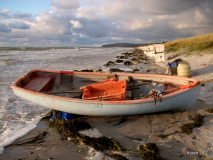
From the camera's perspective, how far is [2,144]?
4.27 meters

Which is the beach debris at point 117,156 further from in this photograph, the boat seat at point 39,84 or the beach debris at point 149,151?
the boat seat at point 39,84

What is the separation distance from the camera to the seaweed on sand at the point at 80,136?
13.1ft

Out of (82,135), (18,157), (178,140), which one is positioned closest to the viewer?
(18,157)

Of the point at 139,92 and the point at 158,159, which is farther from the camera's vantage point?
the point at 139,92

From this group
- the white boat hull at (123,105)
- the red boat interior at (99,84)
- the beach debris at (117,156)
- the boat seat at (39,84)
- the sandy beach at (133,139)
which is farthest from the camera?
the boat seat at (39,84)

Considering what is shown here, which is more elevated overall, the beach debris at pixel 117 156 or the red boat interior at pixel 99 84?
the red boat interior at pixel 99 84

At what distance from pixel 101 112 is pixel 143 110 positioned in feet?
4.15

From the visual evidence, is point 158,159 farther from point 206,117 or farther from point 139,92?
point 139,92

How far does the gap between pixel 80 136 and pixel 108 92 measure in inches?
98.5

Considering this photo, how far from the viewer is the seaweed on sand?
13.1 ft

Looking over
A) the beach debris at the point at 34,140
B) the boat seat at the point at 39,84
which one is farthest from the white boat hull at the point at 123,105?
the boat seat at the point at 39,84

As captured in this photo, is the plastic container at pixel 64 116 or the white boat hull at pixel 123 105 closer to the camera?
the white boat hull at pixel 123 105

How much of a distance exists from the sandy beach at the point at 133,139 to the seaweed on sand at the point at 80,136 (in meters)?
0.13

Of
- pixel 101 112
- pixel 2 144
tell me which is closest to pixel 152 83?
pixel 101 112
